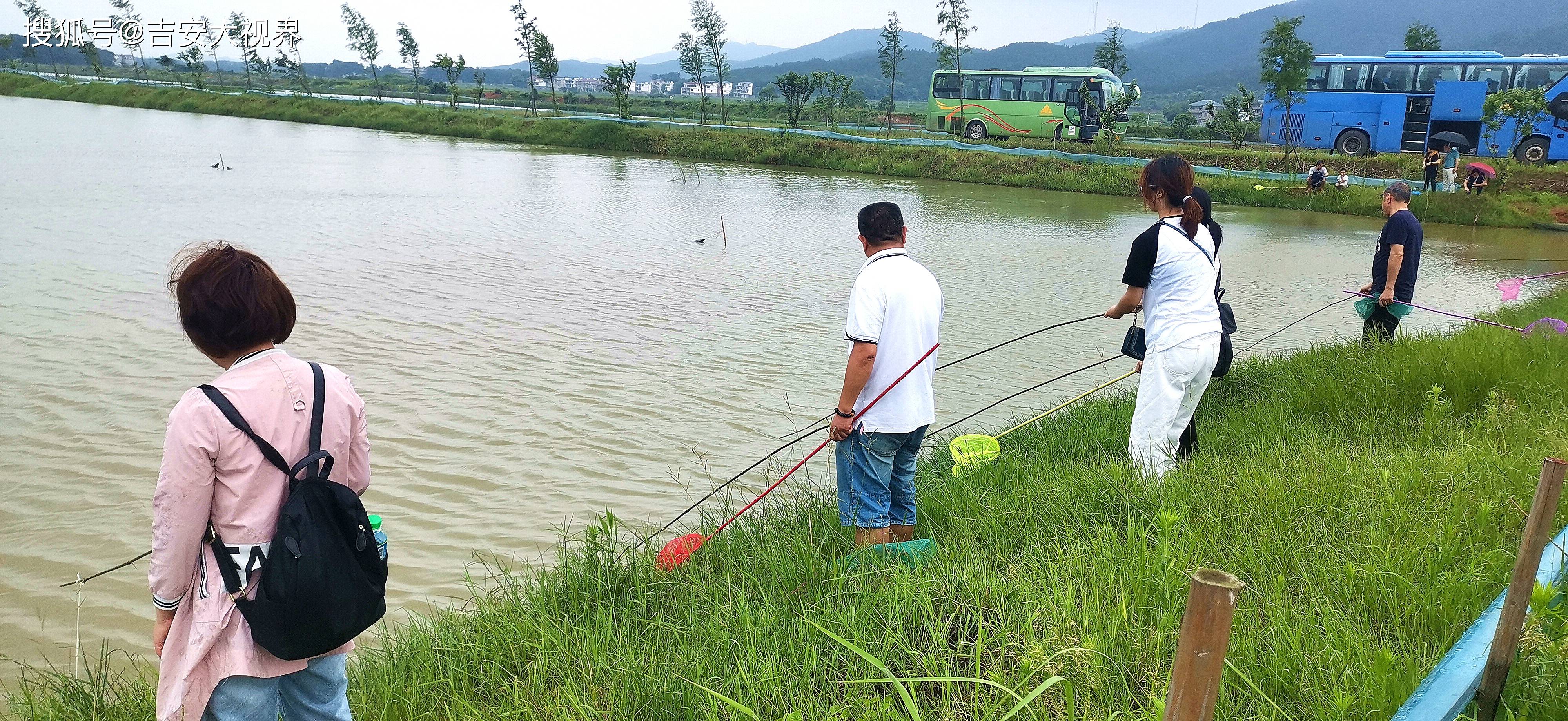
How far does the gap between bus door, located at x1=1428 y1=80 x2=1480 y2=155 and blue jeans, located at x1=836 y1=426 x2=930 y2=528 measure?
3065cm

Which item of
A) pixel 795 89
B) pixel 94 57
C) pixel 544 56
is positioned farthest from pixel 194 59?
pixel 795 89

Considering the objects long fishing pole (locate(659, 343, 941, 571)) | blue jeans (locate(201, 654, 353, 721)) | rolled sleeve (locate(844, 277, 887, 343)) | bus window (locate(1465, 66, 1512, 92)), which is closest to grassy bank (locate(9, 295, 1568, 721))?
long fishing pole (locate(659, 343, 941, 571))

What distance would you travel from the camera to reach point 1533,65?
25.6 meters

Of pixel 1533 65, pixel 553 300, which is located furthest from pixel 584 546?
pixel 1533 65

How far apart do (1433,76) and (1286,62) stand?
13.5ft

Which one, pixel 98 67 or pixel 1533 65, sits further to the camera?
pixel 98 67

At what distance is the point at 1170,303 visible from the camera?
409cm

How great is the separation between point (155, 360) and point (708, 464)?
186 inches

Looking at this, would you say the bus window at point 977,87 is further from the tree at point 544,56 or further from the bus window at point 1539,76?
the tree at point 544,56

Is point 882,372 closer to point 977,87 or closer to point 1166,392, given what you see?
point 1166,392

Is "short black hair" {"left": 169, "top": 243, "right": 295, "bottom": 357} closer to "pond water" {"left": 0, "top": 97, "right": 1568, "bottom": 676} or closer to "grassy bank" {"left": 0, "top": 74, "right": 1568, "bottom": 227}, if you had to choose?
"pond water" {"left": 0, "top": 97, "right": 1568, "bottom": 676}

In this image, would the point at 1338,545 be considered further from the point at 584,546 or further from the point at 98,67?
the point at 98,67

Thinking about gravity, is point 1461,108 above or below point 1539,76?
Answer: below

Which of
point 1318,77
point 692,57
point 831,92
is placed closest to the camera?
point 1318,77
